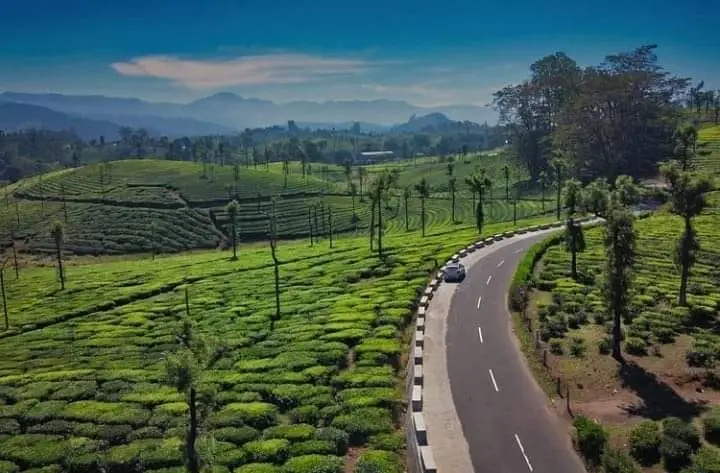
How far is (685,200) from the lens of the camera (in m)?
47.2

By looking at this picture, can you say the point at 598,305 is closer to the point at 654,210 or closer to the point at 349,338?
the point at 349,338

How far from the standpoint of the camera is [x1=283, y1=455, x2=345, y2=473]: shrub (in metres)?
29.4

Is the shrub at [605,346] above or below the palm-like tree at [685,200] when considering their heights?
below

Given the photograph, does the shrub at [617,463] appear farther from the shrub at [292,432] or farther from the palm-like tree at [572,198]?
the palm-like tree at [572,198]

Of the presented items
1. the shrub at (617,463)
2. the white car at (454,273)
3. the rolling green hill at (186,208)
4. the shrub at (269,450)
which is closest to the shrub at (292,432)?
the shrub at (269,450)

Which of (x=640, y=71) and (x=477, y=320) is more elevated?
(x=640, y=71)

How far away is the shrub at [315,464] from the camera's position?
96.4 ft

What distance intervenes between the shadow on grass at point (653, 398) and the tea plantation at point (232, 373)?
1273 cm

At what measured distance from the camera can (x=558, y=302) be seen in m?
48.9

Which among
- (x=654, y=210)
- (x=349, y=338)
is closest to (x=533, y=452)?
A: (x=349, y=338)

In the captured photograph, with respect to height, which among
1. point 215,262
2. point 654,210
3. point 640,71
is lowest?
point 215,262

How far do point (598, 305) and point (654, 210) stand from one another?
50.4 m

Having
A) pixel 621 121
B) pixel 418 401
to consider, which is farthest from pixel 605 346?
pixel 621 121

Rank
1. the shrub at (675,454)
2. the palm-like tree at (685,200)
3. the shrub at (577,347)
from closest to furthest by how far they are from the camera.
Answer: the shrub at (675,454) < the shrub at (577,347) < the palm-like tree at (685,200)
